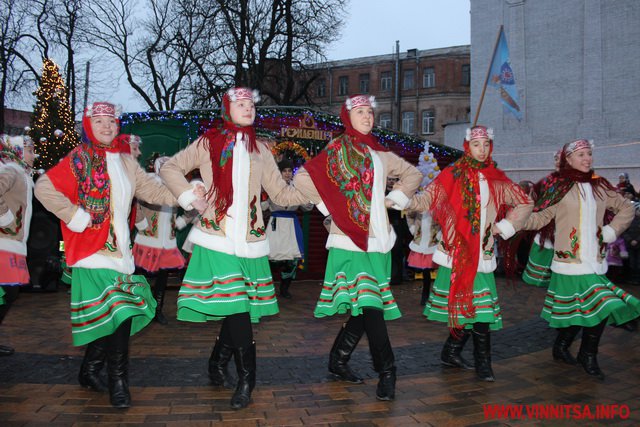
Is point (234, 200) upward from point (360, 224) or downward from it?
upward

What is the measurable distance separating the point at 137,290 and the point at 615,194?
4.09 m

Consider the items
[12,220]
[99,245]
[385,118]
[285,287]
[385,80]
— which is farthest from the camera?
[385,80]

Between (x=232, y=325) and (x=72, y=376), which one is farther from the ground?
(x=232, y=325)

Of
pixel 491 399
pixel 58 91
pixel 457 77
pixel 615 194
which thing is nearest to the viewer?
pixel 491 399

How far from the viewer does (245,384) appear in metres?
3.79

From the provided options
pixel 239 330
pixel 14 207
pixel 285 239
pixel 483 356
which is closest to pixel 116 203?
pixel 239 330

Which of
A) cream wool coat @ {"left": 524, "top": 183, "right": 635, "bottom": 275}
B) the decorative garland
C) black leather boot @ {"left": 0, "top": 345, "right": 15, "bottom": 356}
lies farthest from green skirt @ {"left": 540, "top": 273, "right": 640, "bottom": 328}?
the decorative garland

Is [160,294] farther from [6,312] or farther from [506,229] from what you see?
[506,229]

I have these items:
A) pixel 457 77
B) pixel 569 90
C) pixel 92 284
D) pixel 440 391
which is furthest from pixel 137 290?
pixel 457 77

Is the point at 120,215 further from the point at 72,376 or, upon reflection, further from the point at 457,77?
the point at 457,77

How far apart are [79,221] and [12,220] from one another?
173 centimetres

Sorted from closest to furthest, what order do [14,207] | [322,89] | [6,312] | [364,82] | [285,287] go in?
[6,312]
[14,207]
[285,287]
[364,82]
[322,89]

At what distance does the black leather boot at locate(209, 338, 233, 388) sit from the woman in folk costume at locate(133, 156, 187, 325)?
7.90 ft

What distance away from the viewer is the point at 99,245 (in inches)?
151
